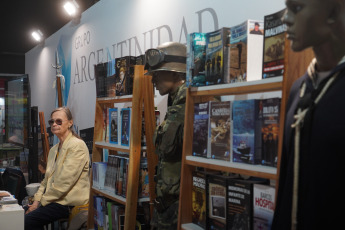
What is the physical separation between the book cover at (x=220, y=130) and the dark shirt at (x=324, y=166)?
889 mm

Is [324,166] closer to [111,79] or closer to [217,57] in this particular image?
[217,57]

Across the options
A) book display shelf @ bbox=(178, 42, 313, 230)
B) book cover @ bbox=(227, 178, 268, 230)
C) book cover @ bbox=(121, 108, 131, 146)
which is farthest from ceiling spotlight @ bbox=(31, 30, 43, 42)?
book cover @ bbox=(227, 178, 268, 230)

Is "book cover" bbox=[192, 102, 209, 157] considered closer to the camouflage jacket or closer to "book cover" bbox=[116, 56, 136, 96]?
the camouflage jacket

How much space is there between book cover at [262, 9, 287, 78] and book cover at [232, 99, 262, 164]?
0.18 meters

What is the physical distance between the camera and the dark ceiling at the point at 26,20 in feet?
22.5

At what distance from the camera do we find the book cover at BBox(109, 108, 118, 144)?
3.68 metres

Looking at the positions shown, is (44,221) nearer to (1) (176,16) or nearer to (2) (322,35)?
(1) (176,16)

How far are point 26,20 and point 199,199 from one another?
6277mm

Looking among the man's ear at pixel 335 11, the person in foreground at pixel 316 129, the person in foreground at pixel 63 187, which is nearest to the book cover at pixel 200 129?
the person in foreground at pixel 316 129

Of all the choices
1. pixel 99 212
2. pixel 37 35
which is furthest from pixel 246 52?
pixel 37 35

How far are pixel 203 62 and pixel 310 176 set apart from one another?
1.27 metres

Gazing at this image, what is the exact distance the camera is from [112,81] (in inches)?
147

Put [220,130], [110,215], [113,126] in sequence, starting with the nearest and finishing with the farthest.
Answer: [220,130]
[110,215]
[113,126]

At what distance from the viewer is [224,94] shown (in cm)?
238
